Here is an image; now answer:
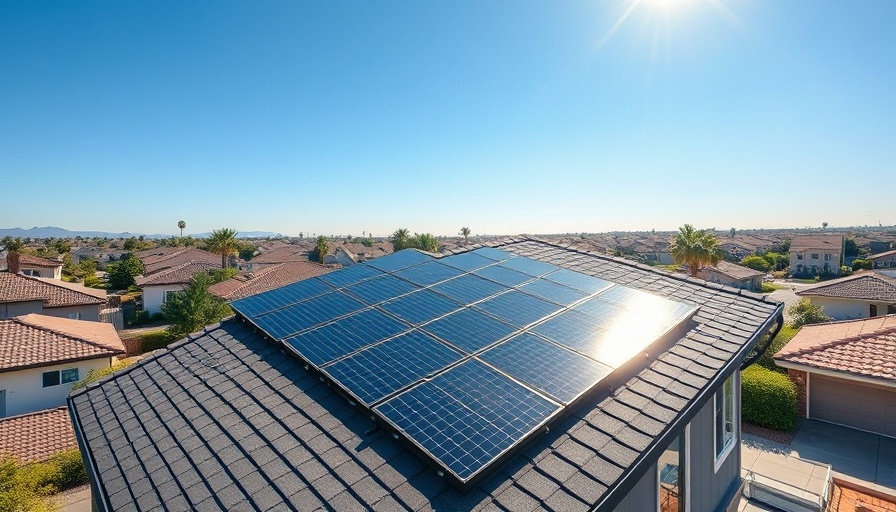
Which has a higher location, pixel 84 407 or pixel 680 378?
pixel 680 378

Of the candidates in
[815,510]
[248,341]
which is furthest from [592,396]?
[815,510]

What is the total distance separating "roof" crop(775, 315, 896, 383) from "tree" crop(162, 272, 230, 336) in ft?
106

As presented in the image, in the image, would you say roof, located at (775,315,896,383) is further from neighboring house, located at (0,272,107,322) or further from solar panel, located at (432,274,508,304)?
neighboring house, located at (0,272,107,322)

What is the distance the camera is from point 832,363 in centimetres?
1491

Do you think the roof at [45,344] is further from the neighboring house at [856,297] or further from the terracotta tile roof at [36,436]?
the neighboring house at [856,297]

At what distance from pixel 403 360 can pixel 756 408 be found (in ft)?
54.0

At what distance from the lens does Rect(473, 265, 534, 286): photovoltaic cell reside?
8.53 metres

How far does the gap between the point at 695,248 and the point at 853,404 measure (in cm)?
2933

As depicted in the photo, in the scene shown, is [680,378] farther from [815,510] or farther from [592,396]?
[815,510]

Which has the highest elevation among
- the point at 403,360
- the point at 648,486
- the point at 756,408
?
the point at 403,360

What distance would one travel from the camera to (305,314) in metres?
7.57

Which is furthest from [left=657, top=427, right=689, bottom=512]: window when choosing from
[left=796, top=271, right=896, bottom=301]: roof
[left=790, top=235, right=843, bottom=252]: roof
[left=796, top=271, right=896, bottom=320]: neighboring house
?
[left=790, top=235, right=843, bottom=252]: roof

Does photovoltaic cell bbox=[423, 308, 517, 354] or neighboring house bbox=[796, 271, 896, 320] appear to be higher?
photovoltaic cell bbox=[423, 308, 517, 354]

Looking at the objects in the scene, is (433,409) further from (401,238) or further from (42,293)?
(401,238)
